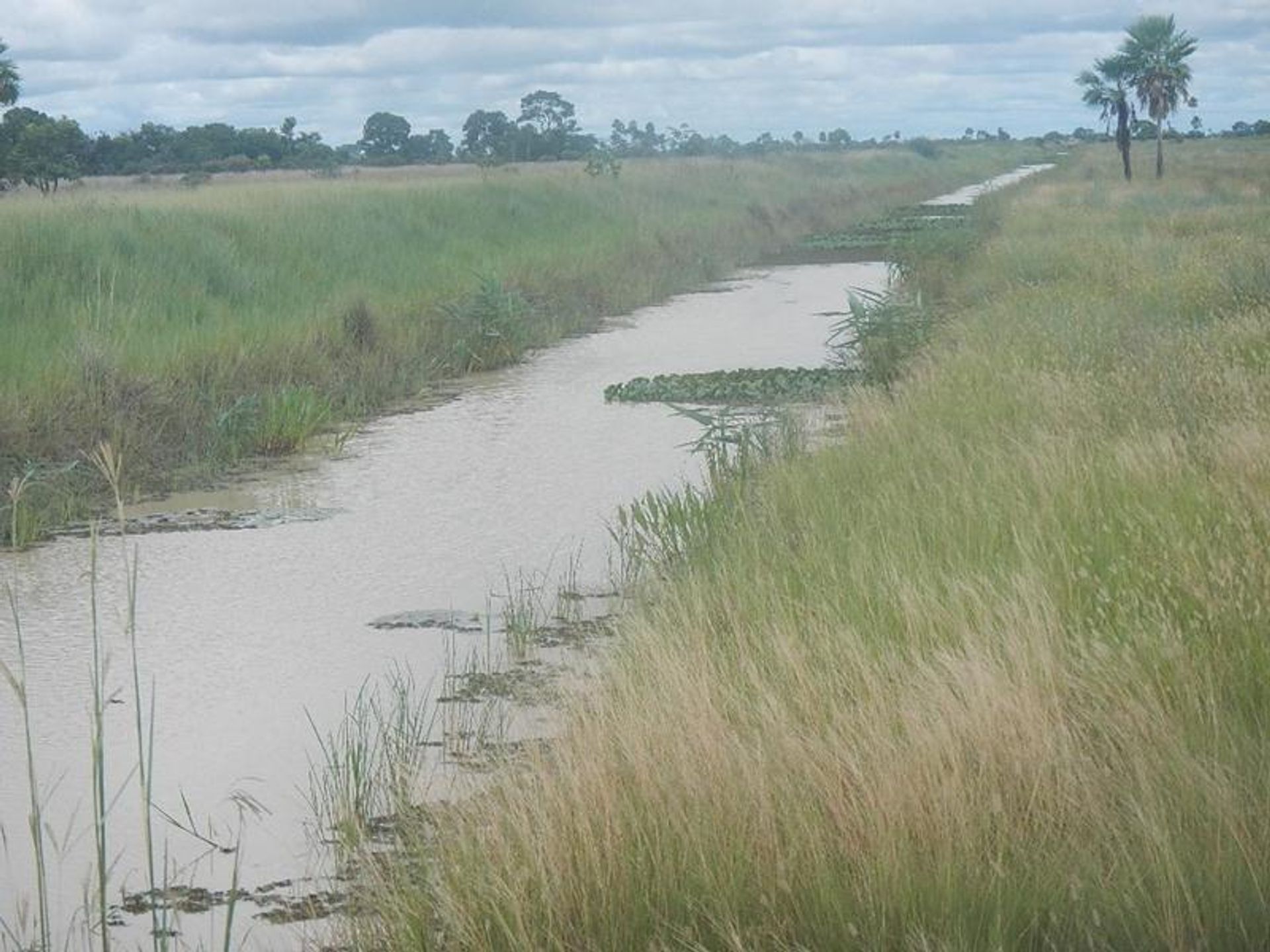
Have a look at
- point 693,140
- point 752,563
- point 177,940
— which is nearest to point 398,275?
point 752,563

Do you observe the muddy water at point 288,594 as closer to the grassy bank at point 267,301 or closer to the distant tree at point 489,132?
the grassy bank at point 267,301

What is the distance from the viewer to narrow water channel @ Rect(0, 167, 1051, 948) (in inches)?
234

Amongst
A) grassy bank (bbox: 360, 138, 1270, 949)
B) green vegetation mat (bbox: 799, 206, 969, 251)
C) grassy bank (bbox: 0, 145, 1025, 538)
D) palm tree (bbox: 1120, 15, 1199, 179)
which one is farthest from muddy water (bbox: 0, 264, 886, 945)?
palm tree (bbox: 1120, 15, 1199, 179)

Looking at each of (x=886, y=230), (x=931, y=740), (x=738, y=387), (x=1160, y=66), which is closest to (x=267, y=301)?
(x=738, y=387)

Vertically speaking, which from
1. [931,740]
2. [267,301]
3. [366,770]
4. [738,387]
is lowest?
[366,770]

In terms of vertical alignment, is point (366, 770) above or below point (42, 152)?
below

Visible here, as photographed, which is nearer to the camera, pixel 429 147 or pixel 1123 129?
pixel 1123 129

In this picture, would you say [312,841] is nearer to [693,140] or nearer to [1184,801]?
[1184,801]

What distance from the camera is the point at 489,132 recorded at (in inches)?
2891

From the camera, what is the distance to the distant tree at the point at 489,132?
237ft

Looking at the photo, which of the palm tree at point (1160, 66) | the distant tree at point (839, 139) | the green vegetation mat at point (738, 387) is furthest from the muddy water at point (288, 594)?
the distant tree at point (839, 139)

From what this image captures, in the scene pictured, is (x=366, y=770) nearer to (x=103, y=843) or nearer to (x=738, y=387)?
(x=103, y=843)

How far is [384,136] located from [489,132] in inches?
230

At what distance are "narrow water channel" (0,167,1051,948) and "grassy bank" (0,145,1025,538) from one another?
807 millimetres
